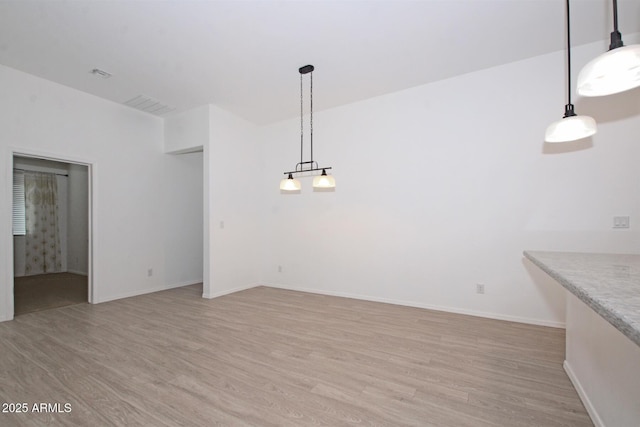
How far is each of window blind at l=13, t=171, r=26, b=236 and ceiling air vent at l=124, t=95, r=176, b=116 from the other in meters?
3.96

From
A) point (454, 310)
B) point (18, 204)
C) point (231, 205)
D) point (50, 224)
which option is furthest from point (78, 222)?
point (454, 310)

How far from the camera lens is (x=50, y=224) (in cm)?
682

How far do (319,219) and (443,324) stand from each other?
2520mm

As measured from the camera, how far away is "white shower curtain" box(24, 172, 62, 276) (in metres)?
6.41

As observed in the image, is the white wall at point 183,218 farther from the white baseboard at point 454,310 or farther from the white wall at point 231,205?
the white baseboard at point 454,310

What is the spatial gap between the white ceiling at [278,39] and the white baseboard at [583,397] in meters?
3.18

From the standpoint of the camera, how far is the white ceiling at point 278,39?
257 centimetres

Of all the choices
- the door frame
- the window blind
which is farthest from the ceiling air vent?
the window blind

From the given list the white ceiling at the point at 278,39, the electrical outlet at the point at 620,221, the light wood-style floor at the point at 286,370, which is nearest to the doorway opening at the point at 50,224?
the light wood-style floor at the point at 286,370

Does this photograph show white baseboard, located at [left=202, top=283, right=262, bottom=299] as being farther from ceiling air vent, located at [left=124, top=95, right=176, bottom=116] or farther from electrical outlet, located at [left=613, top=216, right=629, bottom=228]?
electrical outlet, located at [left=613, top=216, right=629, bottom=228]

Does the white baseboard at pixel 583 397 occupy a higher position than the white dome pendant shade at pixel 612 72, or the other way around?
the white dome pendant shade at pixel 612 72

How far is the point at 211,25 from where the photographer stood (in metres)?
2.78

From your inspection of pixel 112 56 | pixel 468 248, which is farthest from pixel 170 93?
pixel 468 248

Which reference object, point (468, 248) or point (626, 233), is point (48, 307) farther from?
point (626, 233)
